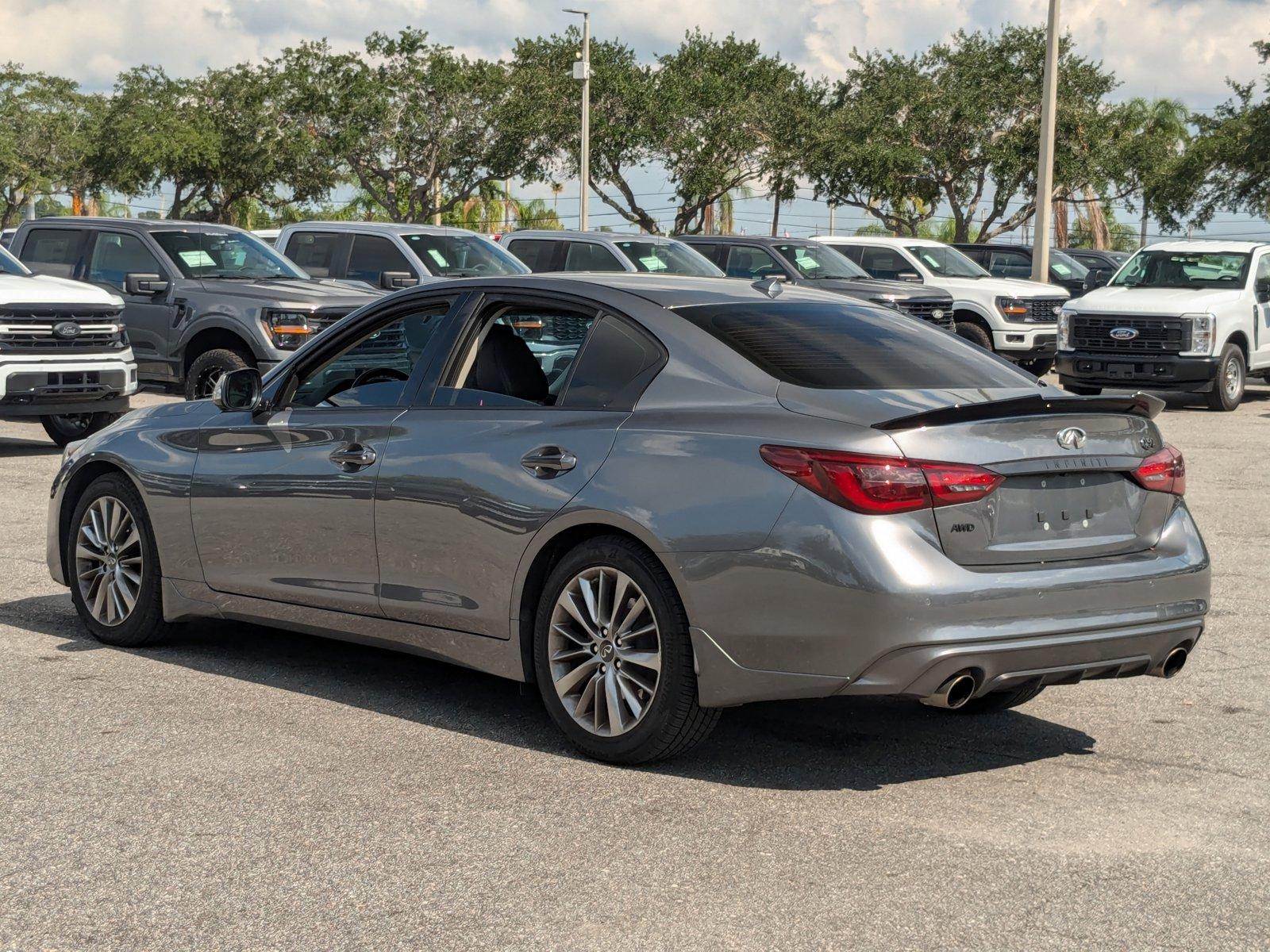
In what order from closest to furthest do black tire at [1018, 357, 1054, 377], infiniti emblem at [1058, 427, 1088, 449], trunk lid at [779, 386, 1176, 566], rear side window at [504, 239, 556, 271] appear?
trunk lid at [779, 386, 1176, 566] → infiniti emblem at [1058, 427, 1088, 449] → rear side window at [504, 239, 556, 271] → black tire at [1018, 357, 1054, 377]

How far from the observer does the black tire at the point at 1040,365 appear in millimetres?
24219

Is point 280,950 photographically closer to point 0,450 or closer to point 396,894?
point 396,894

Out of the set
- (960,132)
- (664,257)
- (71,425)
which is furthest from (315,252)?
(960,132)

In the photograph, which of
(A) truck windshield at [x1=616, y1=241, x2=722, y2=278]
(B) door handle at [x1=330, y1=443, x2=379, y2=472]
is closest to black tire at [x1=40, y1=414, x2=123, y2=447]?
(A) truck windshield at [x1=616, y1=241, x2=722, y2=278]

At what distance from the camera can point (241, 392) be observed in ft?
22.4

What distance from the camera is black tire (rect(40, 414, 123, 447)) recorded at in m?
15.6

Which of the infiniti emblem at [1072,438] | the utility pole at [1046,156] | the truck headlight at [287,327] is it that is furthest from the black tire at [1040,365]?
the infiniti emblem at [1072,438]

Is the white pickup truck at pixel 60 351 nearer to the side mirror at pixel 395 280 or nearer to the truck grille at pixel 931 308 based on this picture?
the side mirror at pixel 395 280

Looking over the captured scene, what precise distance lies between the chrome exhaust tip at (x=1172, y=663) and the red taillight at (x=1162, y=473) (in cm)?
51

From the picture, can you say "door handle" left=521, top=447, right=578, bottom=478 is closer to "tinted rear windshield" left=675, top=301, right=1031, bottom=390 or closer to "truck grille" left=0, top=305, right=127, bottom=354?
"tinted rear windshield" left=675, top=301, right=1031, bottom=390

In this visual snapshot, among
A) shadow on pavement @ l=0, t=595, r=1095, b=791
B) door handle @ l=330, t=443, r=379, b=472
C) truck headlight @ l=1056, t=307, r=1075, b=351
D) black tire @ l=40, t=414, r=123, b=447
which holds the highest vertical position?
door handle @ l=330, t=443, r=379, b=472

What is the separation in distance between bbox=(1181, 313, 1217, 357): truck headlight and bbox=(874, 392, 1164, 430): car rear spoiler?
50.1 ft

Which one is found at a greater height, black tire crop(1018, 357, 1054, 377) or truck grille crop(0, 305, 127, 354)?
truck grille crop(0, 305, 127, 354)

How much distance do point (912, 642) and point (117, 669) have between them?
347 cm
